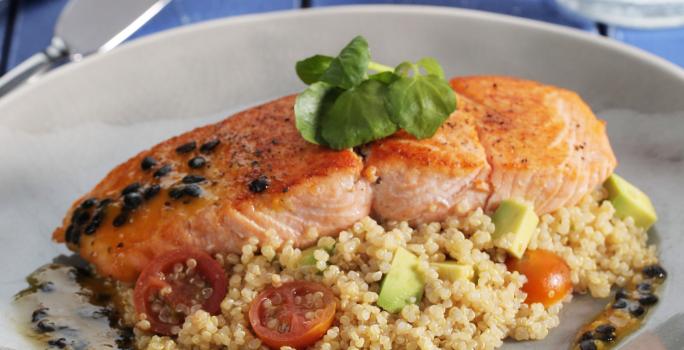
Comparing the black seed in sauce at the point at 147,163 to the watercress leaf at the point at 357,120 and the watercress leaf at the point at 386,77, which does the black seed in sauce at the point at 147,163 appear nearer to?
the watercress leaf at the point at 357,120

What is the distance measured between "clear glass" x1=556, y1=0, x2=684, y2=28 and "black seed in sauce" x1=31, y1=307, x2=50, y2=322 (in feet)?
13.5

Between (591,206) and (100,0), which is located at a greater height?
(100,0)

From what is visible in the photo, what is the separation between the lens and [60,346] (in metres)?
3.61

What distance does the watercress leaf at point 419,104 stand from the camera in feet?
12.7

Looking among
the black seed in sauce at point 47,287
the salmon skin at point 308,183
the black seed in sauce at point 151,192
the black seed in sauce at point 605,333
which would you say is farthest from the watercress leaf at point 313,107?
the black seed in sauce at point 605,333

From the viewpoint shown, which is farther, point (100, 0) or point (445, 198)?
point (100, 0)

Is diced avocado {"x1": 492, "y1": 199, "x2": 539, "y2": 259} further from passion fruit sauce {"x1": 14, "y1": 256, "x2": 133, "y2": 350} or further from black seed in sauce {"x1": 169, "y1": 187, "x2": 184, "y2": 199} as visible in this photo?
passion fruit sauce {"x1": 14, "y1": 256, "x2": 133, "y2": 350}

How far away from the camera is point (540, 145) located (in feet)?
13.4

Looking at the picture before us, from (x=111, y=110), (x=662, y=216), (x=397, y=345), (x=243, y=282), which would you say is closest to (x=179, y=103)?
(x=111, y=110)

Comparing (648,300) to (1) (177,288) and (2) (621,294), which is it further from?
(1) (177,288)

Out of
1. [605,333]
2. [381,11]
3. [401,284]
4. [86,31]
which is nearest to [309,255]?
[401,284]

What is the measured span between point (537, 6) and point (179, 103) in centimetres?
283

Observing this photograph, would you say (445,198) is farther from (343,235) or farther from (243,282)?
(243,282)

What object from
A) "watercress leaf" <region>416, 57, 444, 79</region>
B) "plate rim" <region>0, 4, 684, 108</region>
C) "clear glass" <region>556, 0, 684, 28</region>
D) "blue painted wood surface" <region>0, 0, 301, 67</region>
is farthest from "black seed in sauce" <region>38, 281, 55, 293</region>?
"clear glass" <region>556, 0, 684, 28</region>
